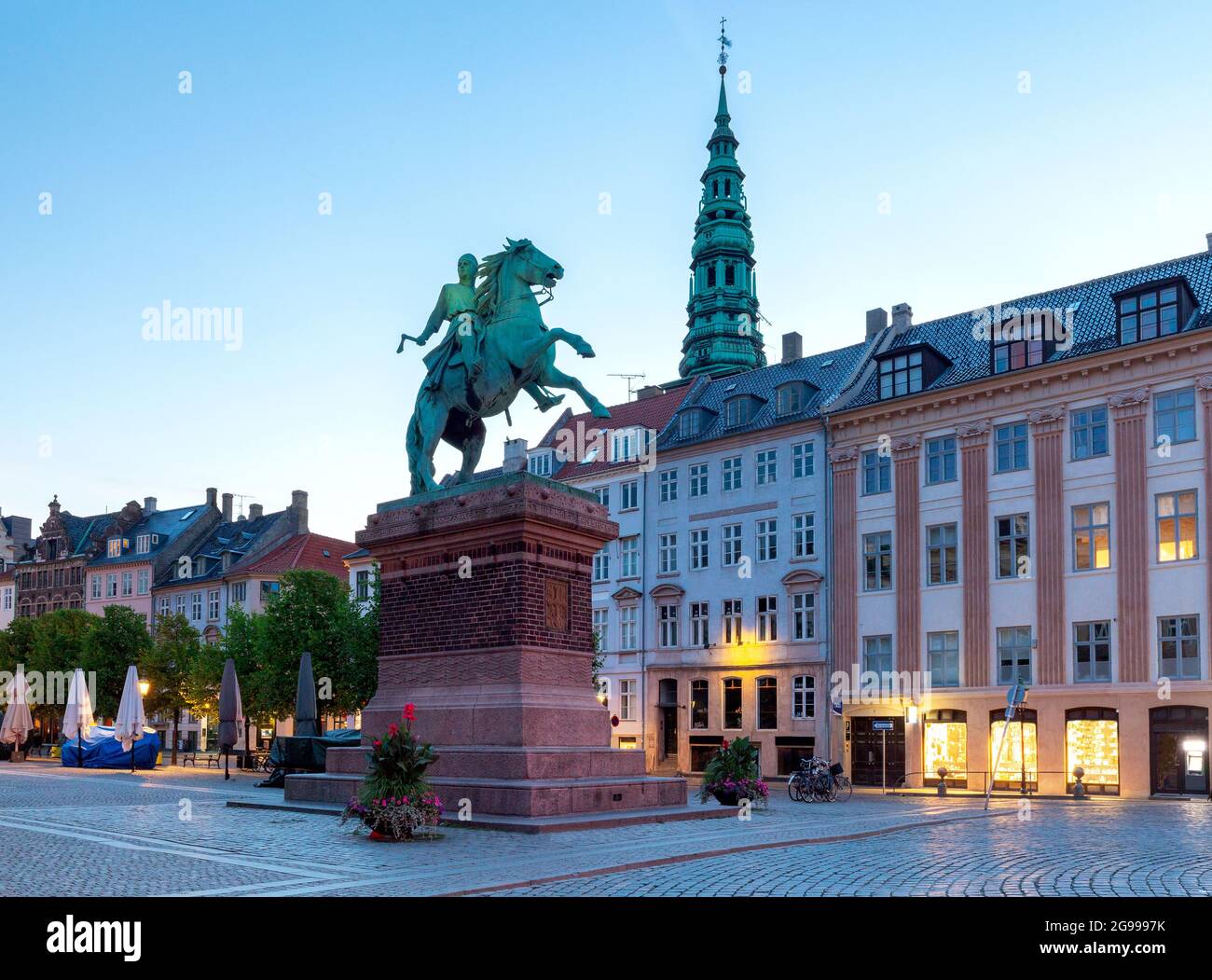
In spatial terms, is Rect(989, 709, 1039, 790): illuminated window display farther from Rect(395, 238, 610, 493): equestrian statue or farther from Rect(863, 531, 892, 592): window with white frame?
Rect(395, 238, 610, 493): equestrian statue

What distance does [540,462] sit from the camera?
64438 millimetres

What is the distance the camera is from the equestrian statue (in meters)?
22.4

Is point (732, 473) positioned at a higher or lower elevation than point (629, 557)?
higher

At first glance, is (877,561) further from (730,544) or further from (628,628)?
(628,628)

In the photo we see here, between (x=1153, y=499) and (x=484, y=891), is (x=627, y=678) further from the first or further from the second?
(x=484, y=891)

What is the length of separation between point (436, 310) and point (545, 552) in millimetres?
5309

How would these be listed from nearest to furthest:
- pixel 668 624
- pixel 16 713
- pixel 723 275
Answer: pixel 16 713, pixel 668 624, pixel 723 275

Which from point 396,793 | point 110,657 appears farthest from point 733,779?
point 110,657

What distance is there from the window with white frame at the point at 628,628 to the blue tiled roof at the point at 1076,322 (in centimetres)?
1370

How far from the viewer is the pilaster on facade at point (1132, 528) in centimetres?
3984

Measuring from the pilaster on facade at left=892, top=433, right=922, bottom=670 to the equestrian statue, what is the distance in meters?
26.3

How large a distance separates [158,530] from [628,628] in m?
49.3

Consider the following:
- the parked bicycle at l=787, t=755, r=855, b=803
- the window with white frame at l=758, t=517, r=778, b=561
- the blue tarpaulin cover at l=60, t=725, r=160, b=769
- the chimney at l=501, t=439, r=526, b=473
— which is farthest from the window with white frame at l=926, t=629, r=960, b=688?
the blue tarpaulin cover at l=60, t=725, r=160, b=769

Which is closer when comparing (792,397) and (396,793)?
(396,793)
